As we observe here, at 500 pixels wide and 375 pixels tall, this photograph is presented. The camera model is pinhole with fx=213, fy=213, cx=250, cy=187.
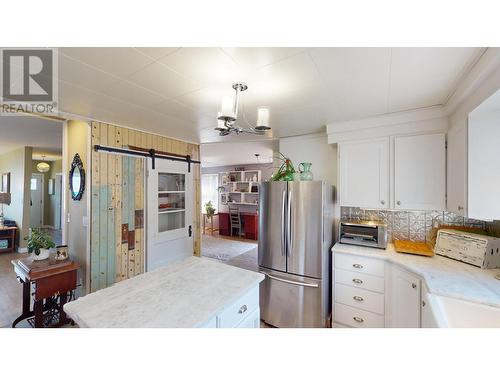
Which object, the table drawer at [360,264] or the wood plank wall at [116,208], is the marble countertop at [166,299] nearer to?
the table drawer at [360,264]

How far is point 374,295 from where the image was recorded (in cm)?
206

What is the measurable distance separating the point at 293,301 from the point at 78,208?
2.75 m

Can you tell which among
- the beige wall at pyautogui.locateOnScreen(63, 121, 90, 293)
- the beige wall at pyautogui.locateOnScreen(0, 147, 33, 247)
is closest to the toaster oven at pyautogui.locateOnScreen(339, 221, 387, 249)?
the beige wall at pyautogui.locateOnScreen(63, 121, 90, 293)

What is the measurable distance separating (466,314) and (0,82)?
3.40 meters

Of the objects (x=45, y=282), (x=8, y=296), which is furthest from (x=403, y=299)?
(x=8, y=296)

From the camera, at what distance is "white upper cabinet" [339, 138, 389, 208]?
231 cm

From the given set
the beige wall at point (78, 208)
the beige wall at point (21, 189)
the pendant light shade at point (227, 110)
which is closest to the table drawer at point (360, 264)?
the pendant light shade at point (227, 110)

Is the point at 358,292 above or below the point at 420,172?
below

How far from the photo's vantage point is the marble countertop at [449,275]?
1.32 metres

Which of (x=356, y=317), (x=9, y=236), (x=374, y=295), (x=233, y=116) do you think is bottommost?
(x=356, y=317)

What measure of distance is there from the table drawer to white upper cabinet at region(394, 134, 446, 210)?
65 cm

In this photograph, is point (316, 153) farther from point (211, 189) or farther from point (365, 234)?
point (211, 189)

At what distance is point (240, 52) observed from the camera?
122 cm
